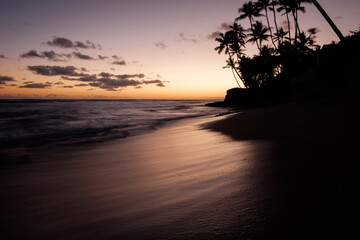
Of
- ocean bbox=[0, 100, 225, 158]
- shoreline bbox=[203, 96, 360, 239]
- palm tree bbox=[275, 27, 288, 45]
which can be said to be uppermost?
palm tree bbox=[275, 27, 288, 45]

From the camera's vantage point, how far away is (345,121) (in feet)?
10.9

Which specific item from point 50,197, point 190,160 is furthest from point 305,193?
point 50,197

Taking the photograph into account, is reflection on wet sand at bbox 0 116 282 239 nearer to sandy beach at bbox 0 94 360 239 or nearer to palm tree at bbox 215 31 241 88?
sandy beach at bbox 0 94 360 239

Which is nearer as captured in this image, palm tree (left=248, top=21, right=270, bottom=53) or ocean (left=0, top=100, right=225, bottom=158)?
ocean (left=0, top=100, right=225, bottom=158)

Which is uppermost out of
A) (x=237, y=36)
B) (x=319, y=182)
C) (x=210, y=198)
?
(x=237, y=36)

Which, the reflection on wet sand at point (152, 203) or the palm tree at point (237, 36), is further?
the palm tree at point (237, 36)

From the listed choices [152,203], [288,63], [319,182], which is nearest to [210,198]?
[152,203]

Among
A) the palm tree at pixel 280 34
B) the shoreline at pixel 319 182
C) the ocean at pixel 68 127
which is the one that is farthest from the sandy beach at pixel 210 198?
the palm tree at pixel 280 34

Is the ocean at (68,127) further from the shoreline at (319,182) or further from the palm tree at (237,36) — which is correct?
the palm tree at (237,36)

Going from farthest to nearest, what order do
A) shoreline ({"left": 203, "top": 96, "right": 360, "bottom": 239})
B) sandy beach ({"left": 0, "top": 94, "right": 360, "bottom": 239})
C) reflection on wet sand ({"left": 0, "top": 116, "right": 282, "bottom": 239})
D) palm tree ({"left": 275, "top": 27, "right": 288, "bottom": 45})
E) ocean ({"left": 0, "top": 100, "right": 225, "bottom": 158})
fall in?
palm tree ({"left": 275, "top": 27, "right": 288, "bottom": 45}), ocean ({"left": 0, "top": 100, "right": 225, "bottom": 158}), reflection on wet sand ({"left": 0, "top": 116, "right": 282, "bottom": 239}), sandy beach ({"left": 0, "top": 94, "right": 360, "bottom": 239}), shoreline ({"left": 203, "top": 96, "right": 360, "bottom": 239})

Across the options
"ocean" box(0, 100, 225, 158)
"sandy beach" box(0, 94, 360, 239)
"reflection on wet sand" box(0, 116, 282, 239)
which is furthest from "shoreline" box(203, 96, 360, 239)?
"ocean" box(0, 100, 225, 158)

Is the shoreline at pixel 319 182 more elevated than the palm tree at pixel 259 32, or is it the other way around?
the palm tree at pixel 259 32

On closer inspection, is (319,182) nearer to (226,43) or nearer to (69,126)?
(69,126)

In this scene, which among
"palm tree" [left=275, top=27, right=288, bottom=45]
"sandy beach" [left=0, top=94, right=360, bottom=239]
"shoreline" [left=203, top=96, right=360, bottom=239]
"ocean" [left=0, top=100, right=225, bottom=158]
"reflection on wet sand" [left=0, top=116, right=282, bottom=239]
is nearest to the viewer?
"shoreline" [left=203, top=96, right=360, bottom=239]
